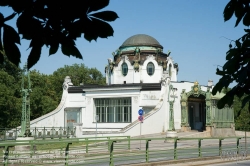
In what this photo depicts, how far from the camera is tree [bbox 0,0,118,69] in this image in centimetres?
241

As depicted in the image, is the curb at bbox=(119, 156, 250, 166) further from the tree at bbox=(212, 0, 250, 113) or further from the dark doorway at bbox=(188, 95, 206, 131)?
the dark doorway at bbox=(188, 95, 206, 131)

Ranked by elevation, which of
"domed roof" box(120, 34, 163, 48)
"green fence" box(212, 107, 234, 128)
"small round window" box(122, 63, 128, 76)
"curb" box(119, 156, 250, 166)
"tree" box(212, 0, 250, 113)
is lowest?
"curb" box(119, 156, 250, 166)

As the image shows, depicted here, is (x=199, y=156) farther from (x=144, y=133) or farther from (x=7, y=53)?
(x=144, y=133)

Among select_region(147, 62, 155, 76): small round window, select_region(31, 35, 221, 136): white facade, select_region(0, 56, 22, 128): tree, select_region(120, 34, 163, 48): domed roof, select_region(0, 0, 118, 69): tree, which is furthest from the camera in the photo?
select_region(120, 34, 163, 48): domed roof

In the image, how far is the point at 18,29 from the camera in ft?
7.97

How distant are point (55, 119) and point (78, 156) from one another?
31626 millimetres

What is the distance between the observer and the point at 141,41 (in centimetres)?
4903

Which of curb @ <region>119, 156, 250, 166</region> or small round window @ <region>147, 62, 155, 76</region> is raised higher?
small round window @ <region>147, 62, 155, 76</region>

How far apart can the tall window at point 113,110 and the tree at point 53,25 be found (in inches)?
1605

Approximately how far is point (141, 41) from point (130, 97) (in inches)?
338

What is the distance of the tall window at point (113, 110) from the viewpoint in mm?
43594

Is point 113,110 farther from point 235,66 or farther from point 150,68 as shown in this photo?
point 235,66

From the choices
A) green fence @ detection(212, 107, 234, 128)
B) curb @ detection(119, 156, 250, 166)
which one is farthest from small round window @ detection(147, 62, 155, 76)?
curb @ detection(119, 156, 250, 166)

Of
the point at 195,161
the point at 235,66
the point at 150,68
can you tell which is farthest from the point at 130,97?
the point at 235,66
